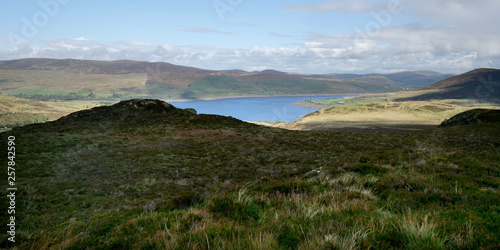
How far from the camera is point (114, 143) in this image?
17.6 m

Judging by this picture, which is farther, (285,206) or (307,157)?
(307,157)

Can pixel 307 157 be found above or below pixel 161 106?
below

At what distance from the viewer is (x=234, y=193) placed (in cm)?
674

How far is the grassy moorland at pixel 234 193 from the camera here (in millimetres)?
3674

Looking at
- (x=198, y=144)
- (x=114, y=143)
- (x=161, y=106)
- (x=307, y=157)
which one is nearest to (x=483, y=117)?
(x=307, y=157)

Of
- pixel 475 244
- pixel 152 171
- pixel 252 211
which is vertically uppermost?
pixel 475 244

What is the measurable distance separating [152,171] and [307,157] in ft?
30.8

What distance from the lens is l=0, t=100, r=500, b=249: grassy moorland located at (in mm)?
3674

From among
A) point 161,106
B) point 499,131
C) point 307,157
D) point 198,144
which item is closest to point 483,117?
point 499,131

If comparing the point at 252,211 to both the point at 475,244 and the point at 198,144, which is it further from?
the point at 198,144

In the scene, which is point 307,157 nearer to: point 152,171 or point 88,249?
point 152,171

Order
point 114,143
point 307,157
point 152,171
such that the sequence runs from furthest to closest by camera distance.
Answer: point 114,143 → point 307,157 → point 152,171

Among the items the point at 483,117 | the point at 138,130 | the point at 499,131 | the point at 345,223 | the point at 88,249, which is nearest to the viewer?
the point at 88,249

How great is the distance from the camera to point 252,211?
204 inches
